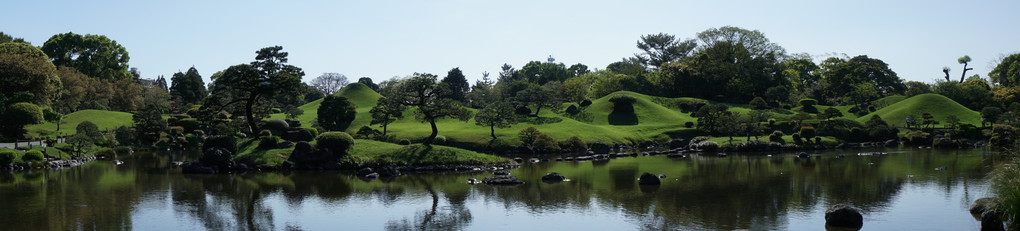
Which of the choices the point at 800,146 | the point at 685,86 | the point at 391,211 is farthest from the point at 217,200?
the point at 685,86

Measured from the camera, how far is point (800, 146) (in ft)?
209

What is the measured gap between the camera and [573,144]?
66.7m

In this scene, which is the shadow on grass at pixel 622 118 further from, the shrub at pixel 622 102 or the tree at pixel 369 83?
the tree at pixel 369 83

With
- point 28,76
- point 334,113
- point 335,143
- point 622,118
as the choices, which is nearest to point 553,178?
point 335,143

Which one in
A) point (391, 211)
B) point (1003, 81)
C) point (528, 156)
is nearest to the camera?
point (391, 211)

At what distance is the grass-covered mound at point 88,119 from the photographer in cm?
7394

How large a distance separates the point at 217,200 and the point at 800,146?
55.4 meters

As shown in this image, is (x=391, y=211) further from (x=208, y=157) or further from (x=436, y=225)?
(x=208, y=157)

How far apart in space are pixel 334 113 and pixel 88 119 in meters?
35.3

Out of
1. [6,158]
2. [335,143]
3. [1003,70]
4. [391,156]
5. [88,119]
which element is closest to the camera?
[6,158]

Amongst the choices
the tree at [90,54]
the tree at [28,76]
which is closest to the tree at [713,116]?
the tree at [28,76]

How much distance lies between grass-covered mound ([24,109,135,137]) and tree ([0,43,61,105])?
5975 millimetres

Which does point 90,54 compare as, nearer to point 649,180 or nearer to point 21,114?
point 21,114

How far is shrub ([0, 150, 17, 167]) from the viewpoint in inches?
1764
